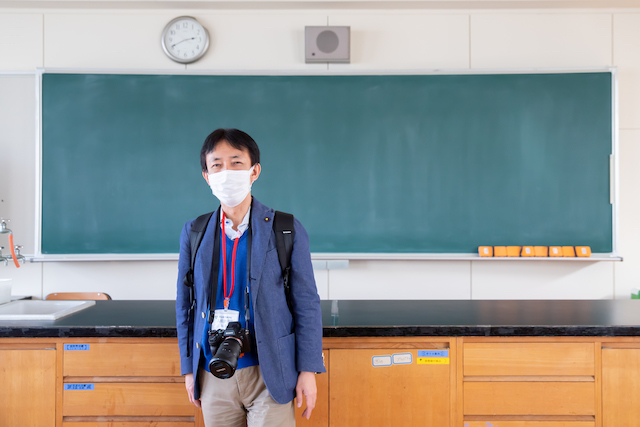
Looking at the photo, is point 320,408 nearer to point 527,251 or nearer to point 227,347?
point 227,347

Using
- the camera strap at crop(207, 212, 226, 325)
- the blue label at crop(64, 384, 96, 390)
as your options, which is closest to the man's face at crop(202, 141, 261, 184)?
the camera strap at crop(207, 212, 226, 325)

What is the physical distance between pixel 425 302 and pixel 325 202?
1.00m

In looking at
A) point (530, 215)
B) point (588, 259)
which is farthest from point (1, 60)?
point (588, 259)

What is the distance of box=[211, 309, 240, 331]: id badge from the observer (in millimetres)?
1111

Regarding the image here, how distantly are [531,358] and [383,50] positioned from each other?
210 centimetres

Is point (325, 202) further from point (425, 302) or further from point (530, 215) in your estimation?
point (530, 215)

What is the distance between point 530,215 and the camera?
8.38ft

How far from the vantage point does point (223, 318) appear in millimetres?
1118

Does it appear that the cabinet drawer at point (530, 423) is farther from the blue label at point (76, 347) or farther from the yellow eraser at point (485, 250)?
the blue label at point (76, 347)

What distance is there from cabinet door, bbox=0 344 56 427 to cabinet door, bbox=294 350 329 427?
1004 mm

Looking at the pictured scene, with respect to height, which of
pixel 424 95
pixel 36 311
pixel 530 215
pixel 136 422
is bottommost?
pixel 136 422

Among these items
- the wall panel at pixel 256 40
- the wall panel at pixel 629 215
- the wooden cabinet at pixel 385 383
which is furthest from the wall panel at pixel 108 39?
the wall panel at pixel 629 215

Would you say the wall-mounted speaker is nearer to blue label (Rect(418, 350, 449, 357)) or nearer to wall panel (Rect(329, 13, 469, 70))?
wall panel (Rect(329, 13, 469, 70))

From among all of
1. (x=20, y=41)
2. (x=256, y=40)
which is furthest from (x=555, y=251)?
(x=20, y=41)
